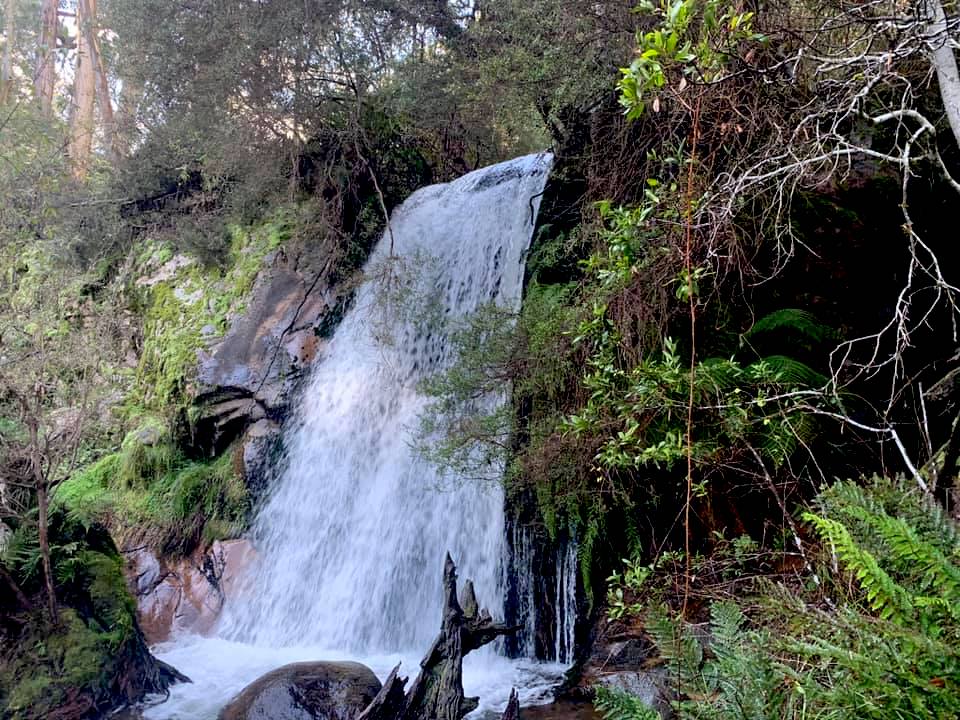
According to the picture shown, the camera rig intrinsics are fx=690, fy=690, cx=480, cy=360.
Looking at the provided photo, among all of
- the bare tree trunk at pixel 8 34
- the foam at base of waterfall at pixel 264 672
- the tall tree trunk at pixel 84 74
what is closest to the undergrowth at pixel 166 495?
the foam at base of waterfall at pixel 264 672

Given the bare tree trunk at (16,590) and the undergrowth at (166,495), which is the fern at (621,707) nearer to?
the bare tree trunk at (16,590)

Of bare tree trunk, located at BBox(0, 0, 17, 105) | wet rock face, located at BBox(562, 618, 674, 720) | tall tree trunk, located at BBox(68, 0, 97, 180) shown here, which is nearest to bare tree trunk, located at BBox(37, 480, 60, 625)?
wet rock face, located at BBox(562, 618, 674, 720)

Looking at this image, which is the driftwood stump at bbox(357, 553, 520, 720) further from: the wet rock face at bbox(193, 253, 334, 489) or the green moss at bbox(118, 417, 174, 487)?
the green moss at bbox(118, 417, 174, 487)

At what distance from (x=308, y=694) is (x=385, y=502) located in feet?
9.01

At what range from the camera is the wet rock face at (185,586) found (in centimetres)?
740

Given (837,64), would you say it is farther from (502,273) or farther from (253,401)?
(253,401)

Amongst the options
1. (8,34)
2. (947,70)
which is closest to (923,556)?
(947,70)

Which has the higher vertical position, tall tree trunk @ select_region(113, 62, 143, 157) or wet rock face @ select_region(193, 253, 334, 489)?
tall tree trunk @ select_region(113, 62, 143, 157)

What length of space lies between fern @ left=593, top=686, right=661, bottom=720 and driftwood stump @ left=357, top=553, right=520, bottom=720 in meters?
1.92

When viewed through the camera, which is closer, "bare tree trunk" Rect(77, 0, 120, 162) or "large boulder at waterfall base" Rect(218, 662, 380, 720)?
"large boulder at waterfall base" Rect(218, 662, 380, 720)

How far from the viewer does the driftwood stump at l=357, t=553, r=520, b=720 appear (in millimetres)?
3738

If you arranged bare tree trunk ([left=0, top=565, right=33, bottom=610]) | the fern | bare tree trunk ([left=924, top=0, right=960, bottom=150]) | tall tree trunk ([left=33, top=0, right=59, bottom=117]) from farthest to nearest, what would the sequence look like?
1. tall tree trunk ([left=33, top=0, right=59, bottom=117])
2. bare tree trunk ([left=0, top=565, right=33, bottom=610])
3. bare tree trunk ([left=924, top=0, right=960, bottom=150])
4. the fern

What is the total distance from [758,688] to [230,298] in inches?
366

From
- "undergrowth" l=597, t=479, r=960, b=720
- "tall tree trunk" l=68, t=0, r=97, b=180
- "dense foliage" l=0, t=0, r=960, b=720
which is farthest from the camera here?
"tall tree trunk" l=68, t=0, r=97, b=180
